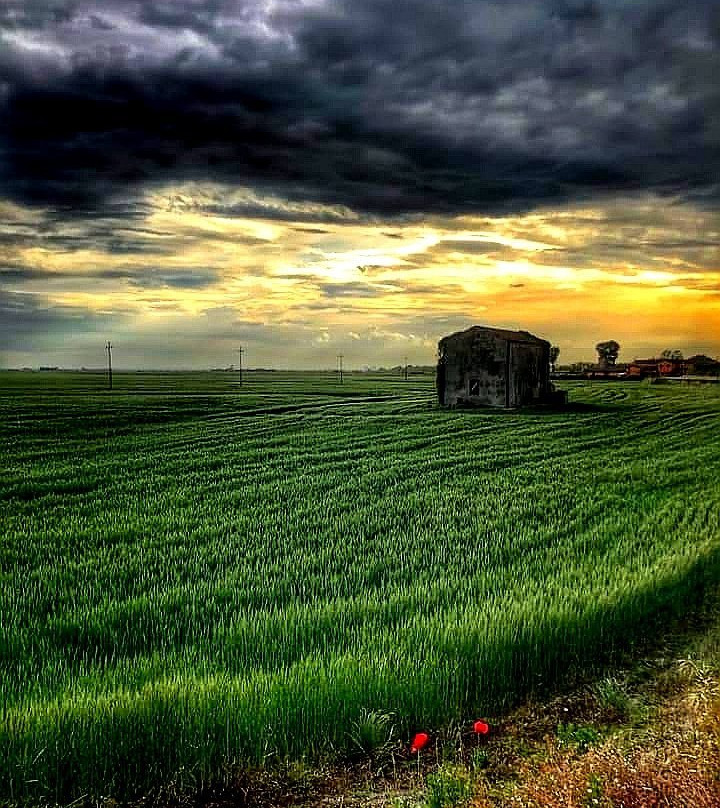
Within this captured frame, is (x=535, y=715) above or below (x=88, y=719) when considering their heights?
below

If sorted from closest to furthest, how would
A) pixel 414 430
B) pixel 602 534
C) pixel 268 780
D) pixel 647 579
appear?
pixel 268 780 < pixel 647 579 < pixel 602 534 < pixel 414 430

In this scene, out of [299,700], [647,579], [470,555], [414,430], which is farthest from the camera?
[414,430]

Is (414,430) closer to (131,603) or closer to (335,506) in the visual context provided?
(335,506)

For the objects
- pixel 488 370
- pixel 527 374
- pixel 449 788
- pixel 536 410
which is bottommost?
pixel 536 410

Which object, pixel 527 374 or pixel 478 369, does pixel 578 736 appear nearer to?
pixel 478 369

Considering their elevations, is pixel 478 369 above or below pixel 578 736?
above

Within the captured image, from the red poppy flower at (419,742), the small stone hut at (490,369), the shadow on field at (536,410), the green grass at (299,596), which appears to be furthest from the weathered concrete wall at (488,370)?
the red poppy flower at (419,742)

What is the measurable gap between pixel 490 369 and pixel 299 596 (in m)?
29.6

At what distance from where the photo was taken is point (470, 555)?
812 cm

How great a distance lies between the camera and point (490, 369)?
35.2m

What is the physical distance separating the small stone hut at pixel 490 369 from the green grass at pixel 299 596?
18522mm

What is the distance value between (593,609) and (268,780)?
3335 millimetres

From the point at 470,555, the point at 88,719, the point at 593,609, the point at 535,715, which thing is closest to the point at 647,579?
the point at 593,609

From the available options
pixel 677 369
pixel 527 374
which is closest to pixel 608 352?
pixel 677 369
